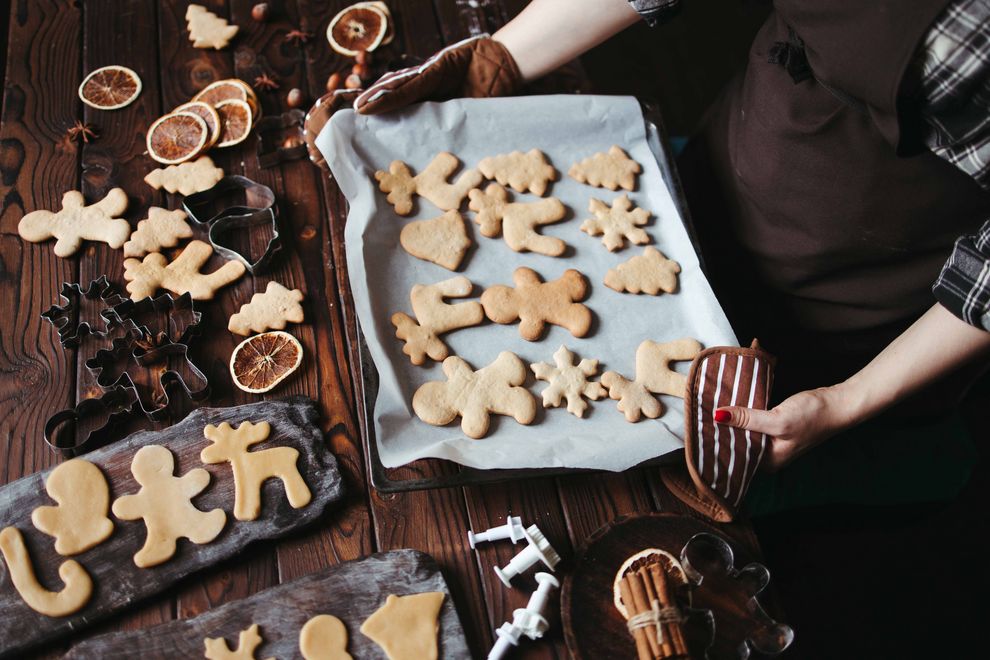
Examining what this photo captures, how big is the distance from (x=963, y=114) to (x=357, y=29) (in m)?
1.19

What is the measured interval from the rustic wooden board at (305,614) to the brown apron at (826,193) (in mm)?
821

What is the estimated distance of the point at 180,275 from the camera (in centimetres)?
133

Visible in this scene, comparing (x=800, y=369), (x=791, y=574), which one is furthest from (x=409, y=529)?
(x=791, y=574)

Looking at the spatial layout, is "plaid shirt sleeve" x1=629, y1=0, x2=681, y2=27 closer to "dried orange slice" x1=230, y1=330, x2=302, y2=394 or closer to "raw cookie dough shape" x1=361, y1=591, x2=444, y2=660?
"dried orange slice" x1=230, y1=330, x2=302, y2=394

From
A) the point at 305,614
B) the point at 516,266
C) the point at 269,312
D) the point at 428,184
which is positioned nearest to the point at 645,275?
the point at 516,266

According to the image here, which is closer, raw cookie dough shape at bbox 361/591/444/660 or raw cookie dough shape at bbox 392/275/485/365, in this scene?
raw cookie dough shape at bbox 361/591/444/660

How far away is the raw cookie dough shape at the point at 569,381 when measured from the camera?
4.13 feet

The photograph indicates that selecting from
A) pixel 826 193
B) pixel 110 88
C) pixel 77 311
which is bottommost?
pixel 826 193

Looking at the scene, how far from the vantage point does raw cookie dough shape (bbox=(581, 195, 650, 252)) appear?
145 centimetres

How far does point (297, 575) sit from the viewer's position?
1104 millimetres

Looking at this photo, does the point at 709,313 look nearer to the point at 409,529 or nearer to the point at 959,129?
the point at 959,129

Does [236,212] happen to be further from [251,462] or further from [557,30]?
[557,30]

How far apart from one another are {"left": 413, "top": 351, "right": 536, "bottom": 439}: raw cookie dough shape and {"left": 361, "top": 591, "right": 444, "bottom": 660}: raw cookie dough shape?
0.27 metres

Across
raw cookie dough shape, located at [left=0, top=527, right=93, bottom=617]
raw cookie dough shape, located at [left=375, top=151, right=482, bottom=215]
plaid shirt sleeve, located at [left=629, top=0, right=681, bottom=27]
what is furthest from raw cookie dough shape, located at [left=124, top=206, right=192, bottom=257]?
plaid shirt sleeve, located at [left=629, top=0, right=681, bottom=27]
